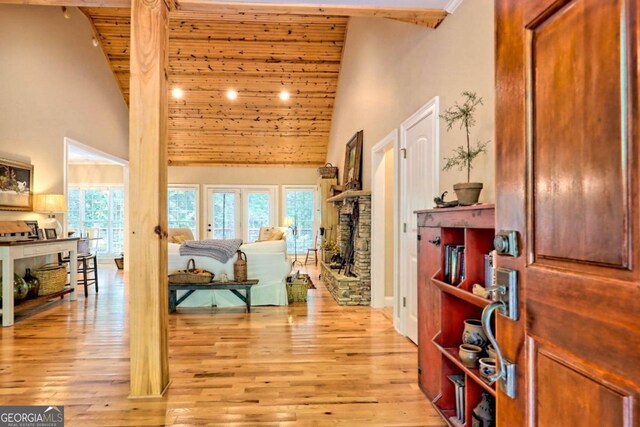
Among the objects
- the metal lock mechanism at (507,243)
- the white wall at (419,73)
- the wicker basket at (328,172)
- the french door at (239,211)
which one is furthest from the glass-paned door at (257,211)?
the metal lock mechanism at (507,243)

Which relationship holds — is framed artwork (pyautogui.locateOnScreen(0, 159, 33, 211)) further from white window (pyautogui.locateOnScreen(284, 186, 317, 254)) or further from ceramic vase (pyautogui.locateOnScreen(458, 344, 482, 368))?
white window (pyautogui.locateOnScreen(284, 186, 317, 254))

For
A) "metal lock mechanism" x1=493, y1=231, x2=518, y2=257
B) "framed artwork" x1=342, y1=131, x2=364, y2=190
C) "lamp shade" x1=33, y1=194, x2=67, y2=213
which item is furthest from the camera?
"framed artwork" x1=342, y1=131, x2=364, y2=190

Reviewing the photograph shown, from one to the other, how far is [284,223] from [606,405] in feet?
28.7

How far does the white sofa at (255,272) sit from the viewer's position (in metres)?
4.57

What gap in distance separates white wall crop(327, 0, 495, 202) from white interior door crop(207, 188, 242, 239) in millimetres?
4280

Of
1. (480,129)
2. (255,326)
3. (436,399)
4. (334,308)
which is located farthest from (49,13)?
(436,399)

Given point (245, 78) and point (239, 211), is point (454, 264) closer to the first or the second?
point (245, 78)

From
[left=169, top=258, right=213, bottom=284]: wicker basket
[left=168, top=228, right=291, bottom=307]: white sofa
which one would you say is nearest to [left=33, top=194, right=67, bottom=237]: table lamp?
[left=168, top=228, right=291, bottom=307]: white sofa

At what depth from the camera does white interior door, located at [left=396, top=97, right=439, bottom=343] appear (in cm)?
304

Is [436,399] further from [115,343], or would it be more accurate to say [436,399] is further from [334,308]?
[115,343]

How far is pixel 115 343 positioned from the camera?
333cm

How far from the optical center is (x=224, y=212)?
31.4 ft

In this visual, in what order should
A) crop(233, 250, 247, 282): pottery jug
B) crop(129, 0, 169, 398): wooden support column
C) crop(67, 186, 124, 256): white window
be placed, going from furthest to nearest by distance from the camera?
crop(67, 186, 124, 256): white window < crop(233, 250, 247, 282): pottery jug < crop(129, 0, 169, 398): wooden support column

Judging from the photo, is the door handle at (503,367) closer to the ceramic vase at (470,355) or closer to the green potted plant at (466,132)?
the ceramic vase at (470,355)
